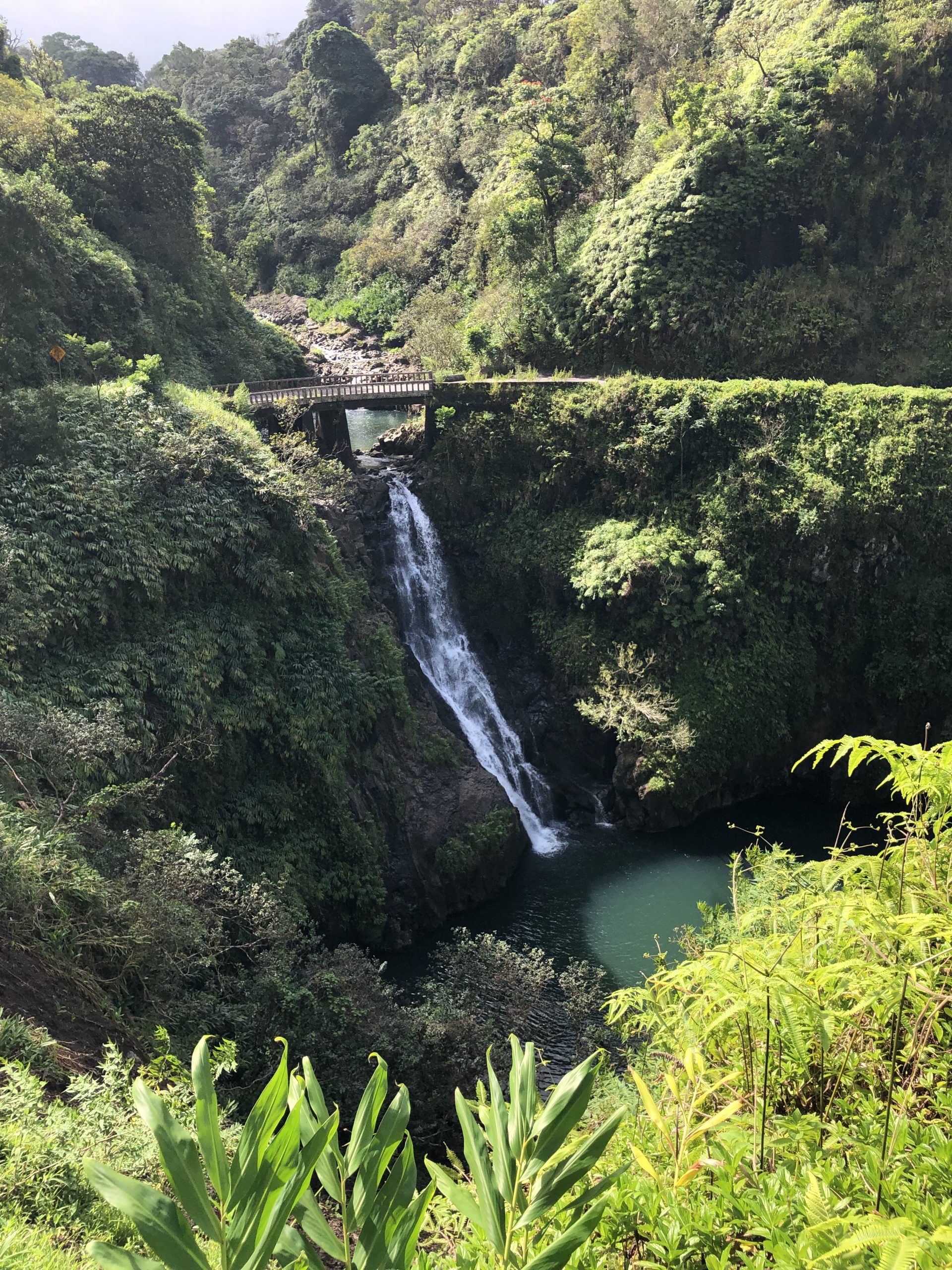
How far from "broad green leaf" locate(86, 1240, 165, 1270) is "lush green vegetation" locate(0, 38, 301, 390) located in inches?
748

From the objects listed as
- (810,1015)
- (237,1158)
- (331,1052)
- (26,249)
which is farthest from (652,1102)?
(26,249)

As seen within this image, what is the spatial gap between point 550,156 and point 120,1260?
92.0 ft

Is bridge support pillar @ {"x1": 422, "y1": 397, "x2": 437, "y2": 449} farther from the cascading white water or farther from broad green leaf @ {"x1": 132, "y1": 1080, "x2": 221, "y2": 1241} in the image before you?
broad green leaf @ {"x1": 132, "y1": 1080, "x2": 221, "y2": 1241}

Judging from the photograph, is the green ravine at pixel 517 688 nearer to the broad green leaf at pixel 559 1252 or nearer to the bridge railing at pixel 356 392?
the broad green leaf at pixel 559 1252

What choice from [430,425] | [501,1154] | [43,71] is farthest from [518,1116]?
[43,71]

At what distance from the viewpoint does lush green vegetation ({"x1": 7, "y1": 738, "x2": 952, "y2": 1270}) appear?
1.55 meters

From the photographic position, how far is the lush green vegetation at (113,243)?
59.4 feet

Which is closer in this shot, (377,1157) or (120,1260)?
(120,1260)

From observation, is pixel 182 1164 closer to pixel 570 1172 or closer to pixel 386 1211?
pixel 386 1211

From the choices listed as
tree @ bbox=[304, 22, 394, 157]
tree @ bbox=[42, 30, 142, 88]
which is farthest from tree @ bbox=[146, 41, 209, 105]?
tree @ bbox=[304, 22, 394, 157]

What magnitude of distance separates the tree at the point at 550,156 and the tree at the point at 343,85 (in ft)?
73.2

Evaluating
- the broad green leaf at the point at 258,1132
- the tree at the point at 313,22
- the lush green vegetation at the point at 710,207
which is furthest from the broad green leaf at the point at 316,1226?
the tree at the point at 313,22

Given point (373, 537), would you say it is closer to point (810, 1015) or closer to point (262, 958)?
point (262, 958)

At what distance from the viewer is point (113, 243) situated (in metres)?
23.0
